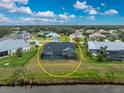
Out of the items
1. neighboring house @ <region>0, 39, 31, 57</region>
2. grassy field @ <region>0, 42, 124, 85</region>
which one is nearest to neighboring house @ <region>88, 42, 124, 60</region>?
grassy field @ <region>0, 42, 124, 85</region>

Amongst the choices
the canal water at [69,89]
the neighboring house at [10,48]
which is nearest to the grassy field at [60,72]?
the canal water at [69,89]

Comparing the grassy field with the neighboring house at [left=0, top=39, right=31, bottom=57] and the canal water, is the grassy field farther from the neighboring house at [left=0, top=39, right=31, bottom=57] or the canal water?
the neighboring house at [left=0, top=39, right=31, bottom=57]

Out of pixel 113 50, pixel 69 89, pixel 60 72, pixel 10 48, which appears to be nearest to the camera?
pixel 69 89

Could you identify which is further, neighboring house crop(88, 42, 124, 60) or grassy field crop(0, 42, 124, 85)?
neighboring house crop(88, 42, 124, 60)

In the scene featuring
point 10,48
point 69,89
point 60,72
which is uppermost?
point 10,48

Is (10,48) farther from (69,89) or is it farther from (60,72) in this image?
(69,89)

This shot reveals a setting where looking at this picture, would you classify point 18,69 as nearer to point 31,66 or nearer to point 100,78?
point 31,66

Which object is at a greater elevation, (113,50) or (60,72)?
(113,50)

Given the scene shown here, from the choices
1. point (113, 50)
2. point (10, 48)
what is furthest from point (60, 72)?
point (10, 48)

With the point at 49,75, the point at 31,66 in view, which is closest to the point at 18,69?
the point at 31,66
